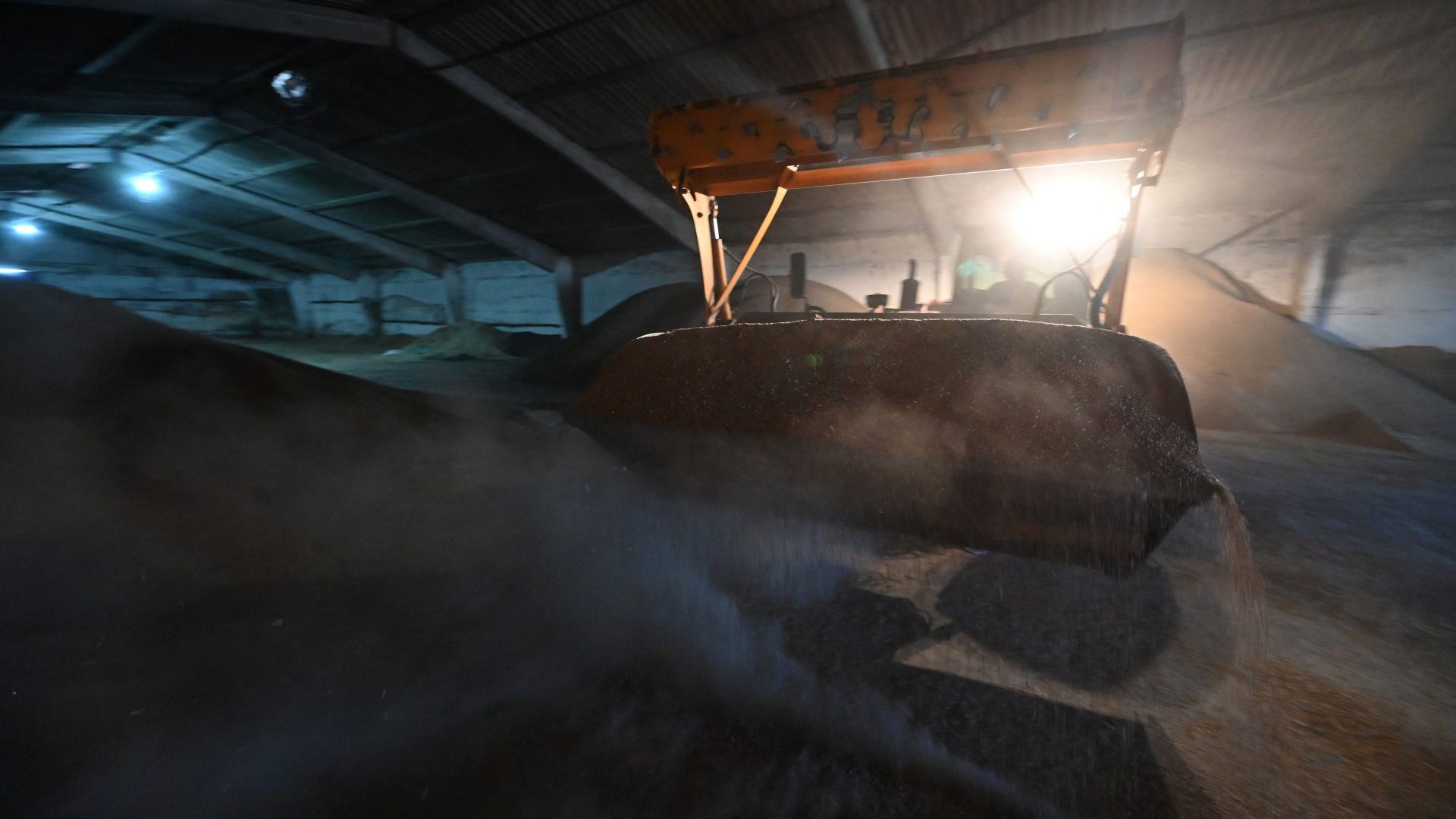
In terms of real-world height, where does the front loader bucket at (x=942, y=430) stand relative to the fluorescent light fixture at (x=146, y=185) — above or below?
below

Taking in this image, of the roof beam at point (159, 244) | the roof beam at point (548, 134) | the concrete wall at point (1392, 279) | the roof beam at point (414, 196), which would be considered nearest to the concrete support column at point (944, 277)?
the concrete wall at point (1392, 279)

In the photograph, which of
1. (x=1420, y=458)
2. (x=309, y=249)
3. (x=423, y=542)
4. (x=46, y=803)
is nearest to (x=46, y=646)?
(x=46, y=803)


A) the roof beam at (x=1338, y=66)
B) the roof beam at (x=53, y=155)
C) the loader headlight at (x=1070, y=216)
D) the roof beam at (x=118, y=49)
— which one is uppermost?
the roof beam at (x=53, y=155)

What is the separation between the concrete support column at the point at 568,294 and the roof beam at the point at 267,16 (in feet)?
24.3

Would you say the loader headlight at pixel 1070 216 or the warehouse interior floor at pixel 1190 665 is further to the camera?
the loader headlight at pixel 1070 216

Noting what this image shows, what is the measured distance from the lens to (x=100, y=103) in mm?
9625

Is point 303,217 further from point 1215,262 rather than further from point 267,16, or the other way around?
point 1215,262

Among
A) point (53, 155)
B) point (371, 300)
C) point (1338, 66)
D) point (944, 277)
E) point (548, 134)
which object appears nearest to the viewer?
point (1338, 66)

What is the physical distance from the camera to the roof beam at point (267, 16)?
6676mm

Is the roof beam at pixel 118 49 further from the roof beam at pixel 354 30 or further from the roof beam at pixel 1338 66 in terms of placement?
the roof beam at pixel 1338 66

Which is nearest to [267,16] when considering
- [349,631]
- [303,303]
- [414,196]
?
[414,196]

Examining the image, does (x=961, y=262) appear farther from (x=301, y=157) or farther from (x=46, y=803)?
(x=301, y=157)

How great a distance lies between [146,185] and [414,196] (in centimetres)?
838

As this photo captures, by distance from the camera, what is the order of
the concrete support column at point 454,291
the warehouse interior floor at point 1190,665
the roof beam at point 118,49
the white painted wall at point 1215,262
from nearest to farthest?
the warehouse interior floor at point 1190,665 → the white painted wall at point 1215,262 → the roof beam at point 118,49 → the concrete support column at point 454,291
